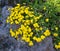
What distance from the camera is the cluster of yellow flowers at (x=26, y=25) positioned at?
→ 11.6ft

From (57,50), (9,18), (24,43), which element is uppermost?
(9,18)

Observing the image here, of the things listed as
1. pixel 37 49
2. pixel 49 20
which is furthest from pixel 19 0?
pixel 37 49

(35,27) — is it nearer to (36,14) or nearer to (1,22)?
Result: (36,14)

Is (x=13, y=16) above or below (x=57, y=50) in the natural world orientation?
above

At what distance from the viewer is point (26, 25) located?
3705mm

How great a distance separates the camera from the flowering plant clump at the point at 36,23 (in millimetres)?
3564

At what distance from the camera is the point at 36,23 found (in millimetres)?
3709

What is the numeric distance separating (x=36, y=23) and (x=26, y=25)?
184mm

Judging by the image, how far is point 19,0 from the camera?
4660 mm

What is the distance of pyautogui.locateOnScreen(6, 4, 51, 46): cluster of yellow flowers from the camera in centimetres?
354

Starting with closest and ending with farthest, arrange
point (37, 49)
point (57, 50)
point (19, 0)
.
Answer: point (37, 49) → point (57, 50) → point (19, 0)

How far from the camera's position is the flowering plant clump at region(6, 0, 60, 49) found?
356 cm

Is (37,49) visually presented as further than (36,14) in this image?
No

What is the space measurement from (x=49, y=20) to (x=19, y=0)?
992 mm
